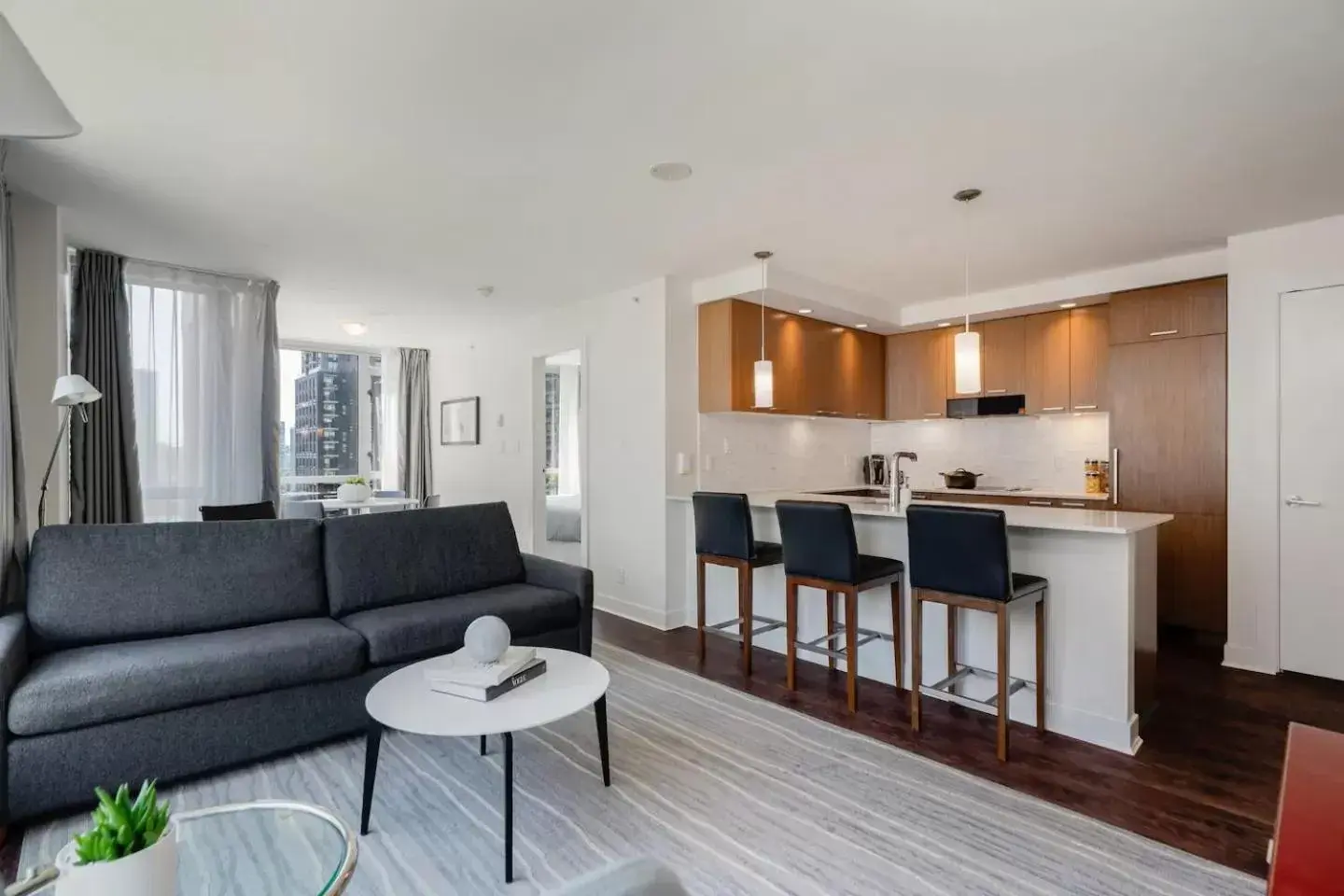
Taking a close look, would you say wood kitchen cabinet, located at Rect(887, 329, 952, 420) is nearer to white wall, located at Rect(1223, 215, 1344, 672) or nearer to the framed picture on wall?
white wall, located at Rect(1223, 215, 1344, 672)

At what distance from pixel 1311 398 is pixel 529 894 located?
459 cm

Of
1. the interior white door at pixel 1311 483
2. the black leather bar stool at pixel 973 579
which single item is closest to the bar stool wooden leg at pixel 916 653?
the black leather bar stool at pixel 973 579

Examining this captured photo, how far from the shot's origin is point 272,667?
2.53 m

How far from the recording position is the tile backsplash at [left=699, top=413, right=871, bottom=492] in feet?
16.4

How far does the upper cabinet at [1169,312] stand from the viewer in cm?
415

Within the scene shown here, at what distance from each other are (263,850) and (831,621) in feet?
9.60

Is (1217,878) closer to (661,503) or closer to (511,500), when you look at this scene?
(661,503)

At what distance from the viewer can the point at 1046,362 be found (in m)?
5.17

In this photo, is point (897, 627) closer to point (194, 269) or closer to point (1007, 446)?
point (1007, 446)

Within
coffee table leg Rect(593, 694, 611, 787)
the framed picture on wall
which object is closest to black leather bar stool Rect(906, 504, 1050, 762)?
coffee table leg Rect(593, 694, 611, 787)

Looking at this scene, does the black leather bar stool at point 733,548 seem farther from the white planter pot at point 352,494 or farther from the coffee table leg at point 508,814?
the white planter pot at point 352,494

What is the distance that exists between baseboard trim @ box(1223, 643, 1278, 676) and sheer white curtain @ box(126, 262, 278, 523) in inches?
261

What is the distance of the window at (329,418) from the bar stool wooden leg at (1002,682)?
6752 millimetres

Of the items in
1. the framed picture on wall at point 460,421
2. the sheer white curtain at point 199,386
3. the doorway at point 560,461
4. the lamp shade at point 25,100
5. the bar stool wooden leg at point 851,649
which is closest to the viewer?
the lamp shade at point 25,100
